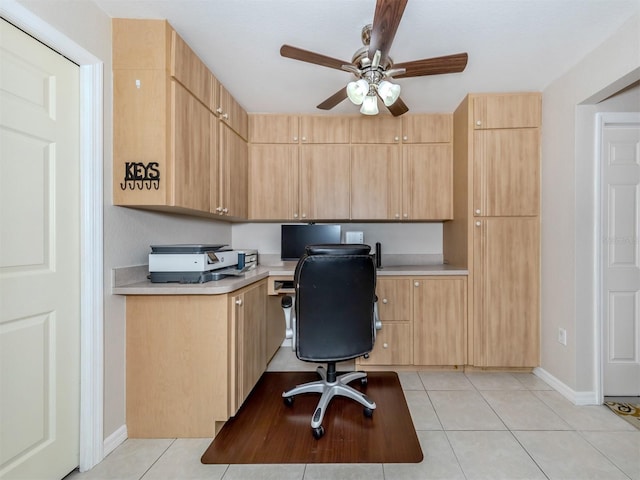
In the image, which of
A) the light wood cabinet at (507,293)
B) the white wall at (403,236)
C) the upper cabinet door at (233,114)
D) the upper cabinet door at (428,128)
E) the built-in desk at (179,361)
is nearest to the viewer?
the built-in desk at (179,361)

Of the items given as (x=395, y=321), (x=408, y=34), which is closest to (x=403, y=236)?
(x=395, y=321)

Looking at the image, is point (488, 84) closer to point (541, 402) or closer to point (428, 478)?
point (541, 402)

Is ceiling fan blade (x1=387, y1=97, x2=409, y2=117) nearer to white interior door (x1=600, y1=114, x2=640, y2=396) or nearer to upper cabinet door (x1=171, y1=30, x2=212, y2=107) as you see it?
upper cabinet door (x1=171, y1=30, x2=212, y2=107)

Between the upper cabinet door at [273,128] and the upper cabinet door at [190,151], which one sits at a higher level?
the upper cabinet door at [273,128]

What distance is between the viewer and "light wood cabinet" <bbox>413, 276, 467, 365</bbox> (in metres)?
2.58

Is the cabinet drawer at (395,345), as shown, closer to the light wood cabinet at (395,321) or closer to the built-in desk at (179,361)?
the light wood cabinet at (395,321)

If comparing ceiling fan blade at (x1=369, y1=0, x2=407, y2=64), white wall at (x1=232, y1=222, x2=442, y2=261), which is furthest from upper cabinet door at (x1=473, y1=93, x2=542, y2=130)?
ceiling fan blade at (x1=369, y1=0, x2=407, y2=64)

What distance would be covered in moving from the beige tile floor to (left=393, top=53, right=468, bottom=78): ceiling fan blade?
2.17 m

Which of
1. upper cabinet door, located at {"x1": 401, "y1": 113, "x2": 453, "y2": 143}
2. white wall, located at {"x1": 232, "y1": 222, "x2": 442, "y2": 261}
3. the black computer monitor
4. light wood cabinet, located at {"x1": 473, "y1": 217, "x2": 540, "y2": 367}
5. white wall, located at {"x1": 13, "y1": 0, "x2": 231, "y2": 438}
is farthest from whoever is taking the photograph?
white wall, located at {"x1": 232, "y1": 222, "x2": 442, "y2": 261}

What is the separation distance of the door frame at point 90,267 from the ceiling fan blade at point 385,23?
146cm

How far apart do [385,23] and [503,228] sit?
198cm

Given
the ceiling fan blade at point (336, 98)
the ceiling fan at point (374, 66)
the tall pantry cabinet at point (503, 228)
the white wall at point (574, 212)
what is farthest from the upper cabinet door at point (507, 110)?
the ceiling fan blade at point (336, 98)

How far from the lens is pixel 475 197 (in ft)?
8.43

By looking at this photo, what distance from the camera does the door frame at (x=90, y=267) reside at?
1506mm
